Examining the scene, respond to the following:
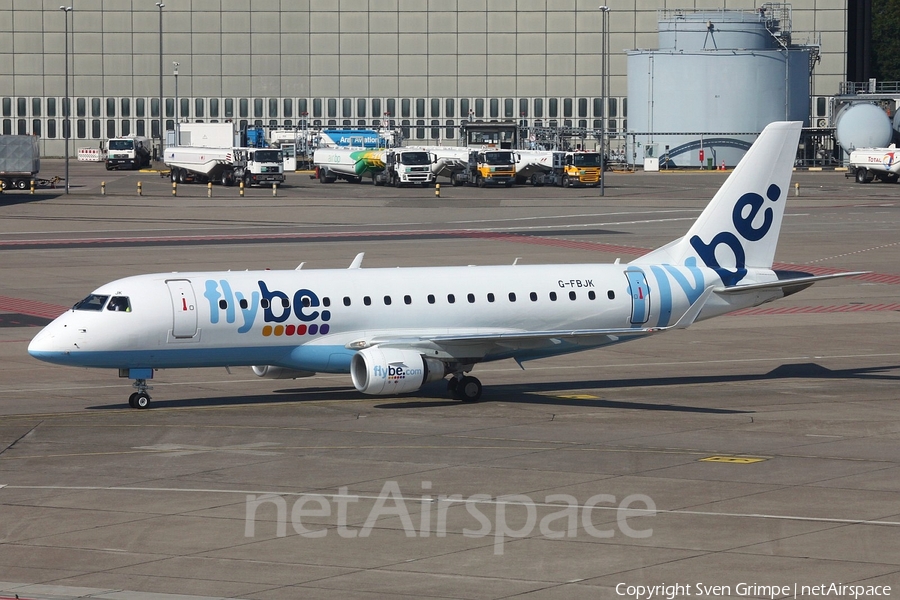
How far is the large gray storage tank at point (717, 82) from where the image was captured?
160 meters

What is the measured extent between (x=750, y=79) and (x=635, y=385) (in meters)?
127

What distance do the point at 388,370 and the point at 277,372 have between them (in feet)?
12.8

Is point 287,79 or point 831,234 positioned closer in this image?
point 831,234

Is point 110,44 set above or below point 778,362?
above

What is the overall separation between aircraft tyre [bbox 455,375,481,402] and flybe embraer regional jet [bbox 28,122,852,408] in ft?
0.13

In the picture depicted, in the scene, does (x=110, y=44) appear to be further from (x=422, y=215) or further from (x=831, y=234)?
(x=831, y=234)

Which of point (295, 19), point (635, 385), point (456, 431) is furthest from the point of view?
point (295, 19)

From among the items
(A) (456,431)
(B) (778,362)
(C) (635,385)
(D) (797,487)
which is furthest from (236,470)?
(B) (778,362)

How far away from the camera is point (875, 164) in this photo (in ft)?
450

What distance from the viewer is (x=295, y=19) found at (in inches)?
7037

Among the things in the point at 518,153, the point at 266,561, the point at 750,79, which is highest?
the point at 750,79

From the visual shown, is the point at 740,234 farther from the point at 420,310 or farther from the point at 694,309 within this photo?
the point at 420,310

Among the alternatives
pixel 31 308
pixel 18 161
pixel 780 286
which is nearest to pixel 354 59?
pixel 18 161

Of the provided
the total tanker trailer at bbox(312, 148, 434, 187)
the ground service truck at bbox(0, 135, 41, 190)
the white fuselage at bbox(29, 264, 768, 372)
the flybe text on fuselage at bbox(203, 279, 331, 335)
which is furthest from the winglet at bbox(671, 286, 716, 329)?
the ground service truck at bbox(0, 135, 41, 190)
